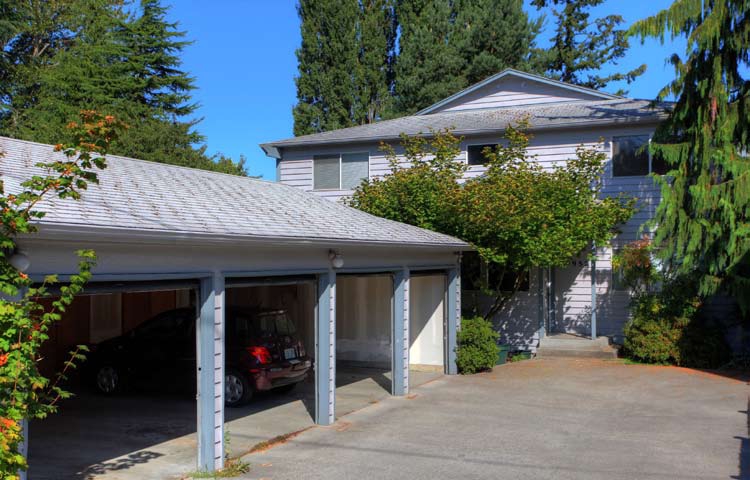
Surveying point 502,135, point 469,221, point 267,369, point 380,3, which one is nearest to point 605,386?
point 469,221

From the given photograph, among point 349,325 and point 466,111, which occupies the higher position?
point 466,111

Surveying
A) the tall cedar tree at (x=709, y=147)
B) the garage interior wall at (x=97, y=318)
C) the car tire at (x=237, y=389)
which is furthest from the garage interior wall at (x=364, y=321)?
the tall cedar tree at (x=709, y=147)

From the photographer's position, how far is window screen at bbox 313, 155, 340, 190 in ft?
68.3

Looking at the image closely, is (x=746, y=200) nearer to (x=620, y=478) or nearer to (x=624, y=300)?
(x=624, y=300)

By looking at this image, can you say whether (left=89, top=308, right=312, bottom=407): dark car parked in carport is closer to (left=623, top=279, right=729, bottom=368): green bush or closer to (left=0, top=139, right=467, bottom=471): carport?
(left=0, top=139, right=467, bottom=471): carport

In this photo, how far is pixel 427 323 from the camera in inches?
627

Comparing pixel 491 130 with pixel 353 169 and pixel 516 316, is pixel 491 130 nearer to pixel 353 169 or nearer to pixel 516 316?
pixel 353 169

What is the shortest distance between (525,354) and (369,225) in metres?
7.67

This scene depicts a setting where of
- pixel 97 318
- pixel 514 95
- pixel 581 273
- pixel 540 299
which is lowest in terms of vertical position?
pixel 97 318

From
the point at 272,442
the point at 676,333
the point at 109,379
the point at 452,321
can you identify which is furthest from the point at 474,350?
the point at 109,379

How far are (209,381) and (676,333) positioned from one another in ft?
37.6

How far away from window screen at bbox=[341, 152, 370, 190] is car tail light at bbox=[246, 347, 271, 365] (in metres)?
9.40

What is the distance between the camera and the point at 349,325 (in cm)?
1706

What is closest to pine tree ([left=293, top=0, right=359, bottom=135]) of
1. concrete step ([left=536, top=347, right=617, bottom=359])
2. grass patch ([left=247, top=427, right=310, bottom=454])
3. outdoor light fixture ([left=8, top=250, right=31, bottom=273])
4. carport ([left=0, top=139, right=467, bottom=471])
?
concrete step ([left=536, top=347, right=617, bottom=359])
